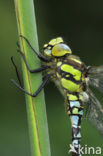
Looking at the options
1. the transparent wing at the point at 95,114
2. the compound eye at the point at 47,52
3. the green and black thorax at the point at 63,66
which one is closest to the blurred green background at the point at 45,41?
the transparent wing at the point at 95,114

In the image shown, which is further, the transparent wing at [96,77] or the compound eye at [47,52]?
the transparent wing at [96,77]

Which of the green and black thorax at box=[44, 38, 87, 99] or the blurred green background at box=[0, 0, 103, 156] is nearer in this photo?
the green and black thorax at box=[44, 38, 87, 99]

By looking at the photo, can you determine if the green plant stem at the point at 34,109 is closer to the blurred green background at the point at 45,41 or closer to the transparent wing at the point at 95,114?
the transparent wing at the point at 95,114

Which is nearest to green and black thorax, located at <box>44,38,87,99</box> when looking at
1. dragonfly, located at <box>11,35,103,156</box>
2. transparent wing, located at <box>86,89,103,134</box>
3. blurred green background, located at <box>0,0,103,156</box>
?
dragonfly, located at <box>11,35,103,156</box>

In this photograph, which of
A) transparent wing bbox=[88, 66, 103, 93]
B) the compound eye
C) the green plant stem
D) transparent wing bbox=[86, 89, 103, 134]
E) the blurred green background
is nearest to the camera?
the green plant stem

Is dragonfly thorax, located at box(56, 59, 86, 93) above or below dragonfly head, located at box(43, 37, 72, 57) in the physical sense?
A: below

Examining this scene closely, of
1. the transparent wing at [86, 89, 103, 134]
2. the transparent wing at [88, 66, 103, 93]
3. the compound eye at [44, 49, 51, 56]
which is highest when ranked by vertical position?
the compound eye at [44, 49, 51, 56]

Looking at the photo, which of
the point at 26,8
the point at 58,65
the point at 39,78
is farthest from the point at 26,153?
the point at 26,8

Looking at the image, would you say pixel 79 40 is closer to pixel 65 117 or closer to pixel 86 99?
pixel 65 117

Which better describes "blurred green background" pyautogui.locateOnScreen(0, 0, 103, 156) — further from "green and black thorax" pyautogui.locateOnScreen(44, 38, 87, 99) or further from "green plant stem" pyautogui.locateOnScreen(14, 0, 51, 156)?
"green plant stem" pyautogui.locateOnScreen(14, 0, 51, 156)

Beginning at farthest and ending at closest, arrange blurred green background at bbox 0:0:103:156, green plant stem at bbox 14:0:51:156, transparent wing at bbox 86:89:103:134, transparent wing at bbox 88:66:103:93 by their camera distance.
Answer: blurred green background at bbox 0:0:103:156
transparent wing at bbox 86:89:103:134
transparent wing at bbox 88:66:103:93
green plant stem at bbox 14:0:51:156
